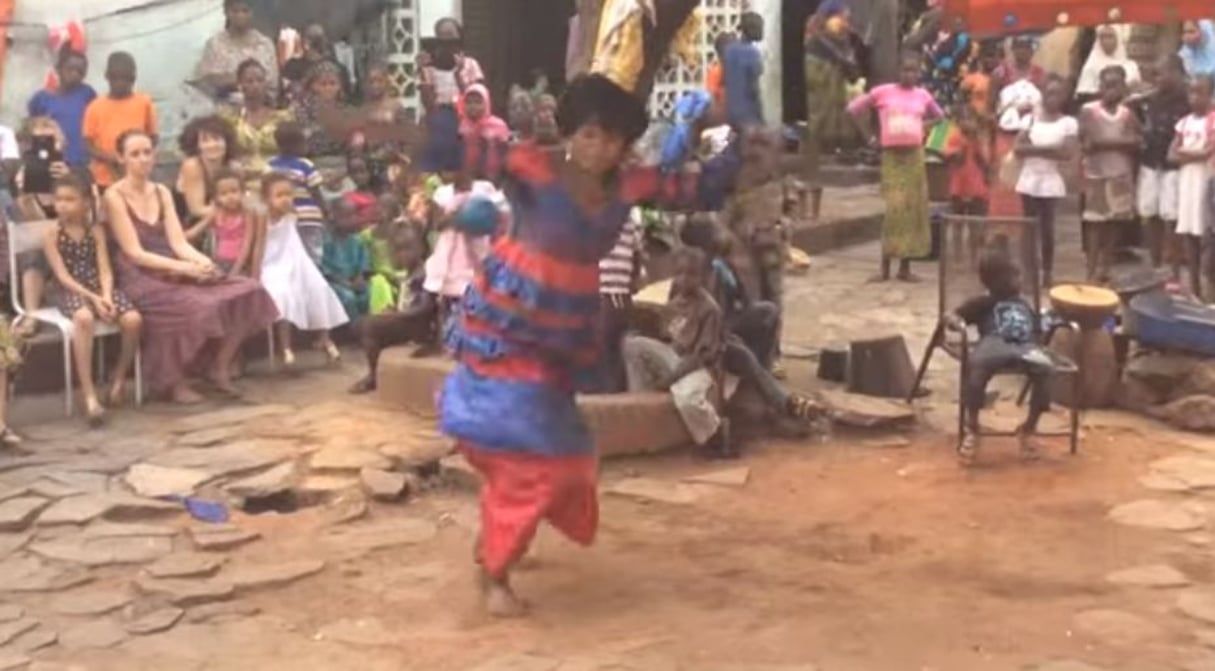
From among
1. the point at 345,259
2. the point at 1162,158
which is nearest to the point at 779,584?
the point at 345,259

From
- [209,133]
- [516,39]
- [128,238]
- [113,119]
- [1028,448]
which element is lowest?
[1028,448]

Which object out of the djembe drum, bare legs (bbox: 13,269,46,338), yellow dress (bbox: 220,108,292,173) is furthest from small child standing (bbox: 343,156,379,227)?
the djembe drum

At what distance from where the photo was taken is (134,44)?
12312mm

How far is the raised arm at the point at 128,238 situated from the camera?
8984 mm

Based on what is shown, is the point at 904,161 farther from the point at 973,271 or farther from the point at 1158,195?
the point at 973,271

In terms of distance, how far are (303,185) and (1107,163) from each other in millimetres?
5371

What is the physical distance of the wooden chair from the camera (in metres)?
8.41

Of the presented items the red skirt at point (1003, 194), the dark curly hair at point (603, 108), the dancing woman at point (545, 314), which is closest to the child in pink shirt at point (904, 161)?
the red skirt at point (1003, 194)

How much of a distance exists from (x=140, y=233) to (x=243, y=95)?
229 cm

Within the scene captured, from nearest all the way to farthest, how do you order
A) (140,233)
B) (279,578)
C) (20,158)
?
(279,578) < (140,233) < (20,158)

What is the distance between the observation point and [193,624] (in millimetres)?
5898

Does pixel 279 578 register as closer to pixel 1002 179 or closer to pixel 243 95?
pixel 243 95

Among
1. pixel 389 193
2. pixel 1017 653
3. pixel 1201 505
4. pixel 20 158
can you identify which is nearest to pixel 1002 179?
pixel 389 193

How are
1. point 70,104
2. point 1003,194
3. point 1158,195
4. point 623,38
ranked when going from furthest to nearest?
point 1003,194 → point 1158,195 → point 70,104 → point 623,38
